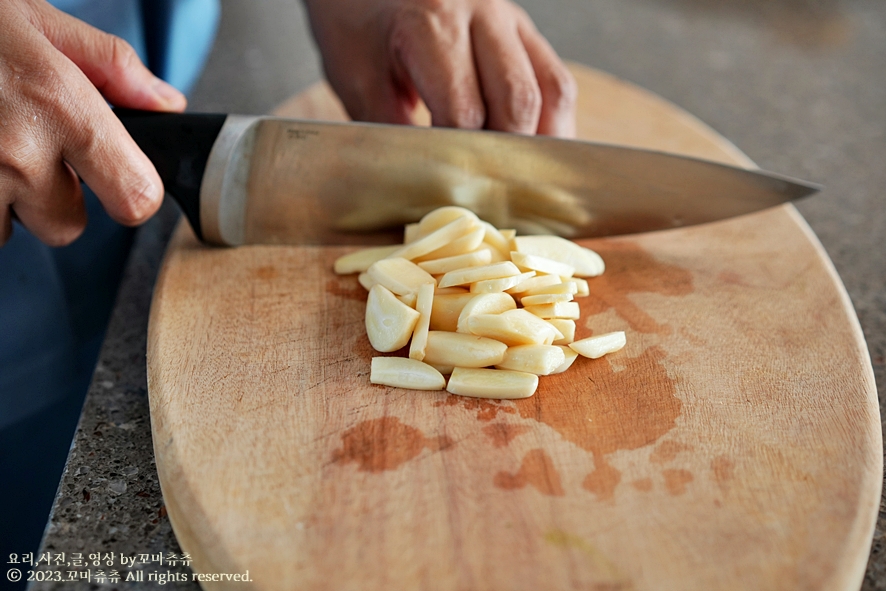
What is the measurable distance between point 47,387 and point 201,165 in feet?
1.52

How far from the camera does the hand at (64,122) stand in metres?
0.81

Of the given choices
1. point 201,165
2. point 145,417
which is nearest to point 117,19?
point 201,165

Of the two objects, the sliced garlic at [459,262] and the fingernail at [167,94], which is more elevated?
the fingernail at [167,94]

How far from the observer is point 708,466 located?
29.7 inches

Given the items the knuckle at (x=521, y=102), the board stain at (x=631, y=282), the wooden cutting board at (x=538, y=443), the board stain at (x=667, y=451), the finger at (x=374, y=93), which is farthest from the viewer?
the finger at (x=374, y=93)

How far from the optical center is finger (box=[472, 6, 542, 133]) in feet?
3.61

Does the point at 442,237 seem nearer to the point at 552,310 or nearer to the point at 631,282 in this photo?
the point at 552,310

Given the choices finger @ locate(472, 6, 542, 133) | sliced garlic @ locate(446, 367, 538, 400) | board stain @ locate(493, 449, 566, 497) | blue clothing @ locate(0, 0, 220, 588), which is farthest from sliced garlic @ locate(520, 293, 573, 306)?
blue clothing @ locate(0, 0, 220, 588)

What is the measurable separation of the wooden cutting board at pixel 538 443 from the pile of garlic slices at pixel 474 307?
0.03 m

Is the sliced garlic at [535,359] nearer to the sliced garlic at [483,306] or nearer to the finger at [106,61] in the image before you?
the sliced garlic at [483,306]

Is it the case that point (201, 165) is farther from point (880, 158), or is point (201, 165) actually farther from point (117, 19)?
point (880, 158)

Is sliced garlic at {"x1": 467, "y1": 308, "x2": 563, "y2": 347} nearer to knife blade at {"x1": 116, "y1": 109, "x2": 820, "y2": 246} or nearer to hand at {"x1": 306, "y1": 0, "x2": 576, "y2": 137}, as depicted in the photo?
knife blade at {"x1": 116, "y1": 109, "x2": 820, "y2": 246}

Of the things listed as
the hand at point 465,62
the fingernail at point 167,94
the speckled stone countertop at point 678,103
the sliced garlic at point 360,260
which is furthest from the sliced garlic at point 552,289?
the fingernail at point 167,94

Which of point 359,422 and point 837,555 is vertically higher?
point 837,555
